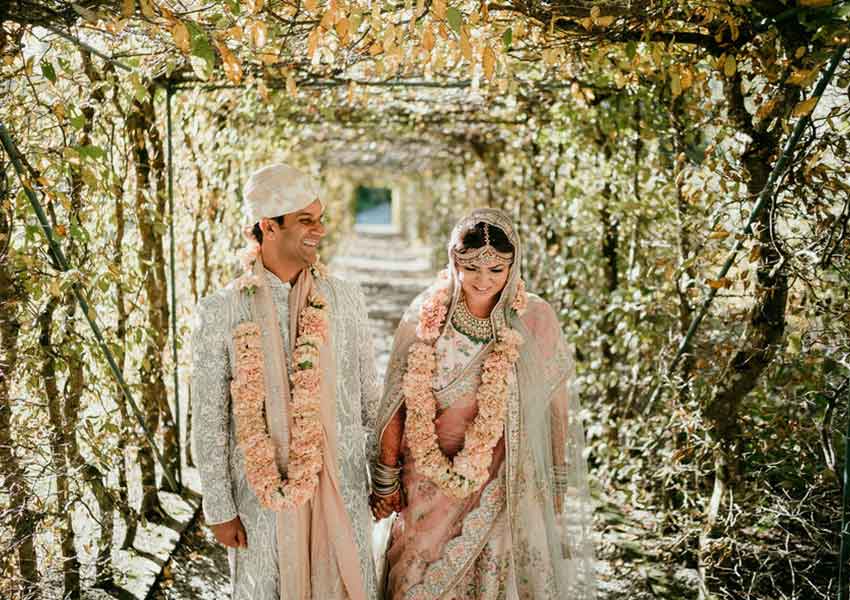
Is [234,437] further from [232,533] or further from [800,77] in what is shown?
[800,77]

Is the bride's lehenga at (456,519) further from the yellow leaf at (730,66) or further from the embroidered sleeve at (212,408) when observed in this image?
the yellow leaf at (730,66)

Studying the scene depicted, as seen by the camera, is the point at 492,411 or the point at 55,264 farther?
the point at 55,264

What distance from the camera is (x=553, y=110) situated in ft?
20.2

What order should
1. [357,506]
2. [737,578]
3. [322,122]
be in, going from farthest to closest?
[322,122]
[737,578]
[357,506]

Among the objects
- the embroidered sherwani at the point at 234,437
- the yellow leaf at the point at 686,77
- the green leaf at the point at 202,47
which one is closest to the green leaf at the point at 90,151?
the green leaf at the point at 202,47

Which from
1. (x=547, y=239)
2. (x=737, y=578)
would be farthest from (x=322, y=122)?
(x=737, y=578)

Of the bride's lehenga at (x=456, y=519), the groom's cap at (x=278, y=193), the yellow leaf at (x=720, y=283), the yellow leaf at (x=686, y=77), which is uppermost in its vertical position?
the yellow leaf at (x=686, y=77)

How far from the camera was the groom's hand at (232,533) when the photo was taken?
2701 mm

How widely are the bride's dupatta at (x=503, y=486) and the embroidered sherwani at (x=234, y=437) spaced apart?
0.86ft

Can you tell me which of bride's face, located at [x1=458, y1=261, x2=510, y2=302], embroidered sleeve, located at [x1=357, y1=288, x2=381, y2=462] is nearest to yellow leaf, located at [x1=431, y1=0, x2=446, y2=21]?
bride's face, located at [x1=458, y1=261, x2=510, y2=302]

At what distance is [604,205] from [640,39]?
8.29 ft

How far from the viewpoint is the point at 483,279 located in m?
3.01

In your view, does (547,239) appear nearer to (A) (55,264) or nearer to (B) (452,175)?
(A) (55,264)

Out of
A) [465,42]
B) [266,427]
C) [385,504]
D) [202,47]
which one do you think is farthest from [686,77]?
[266,427]
